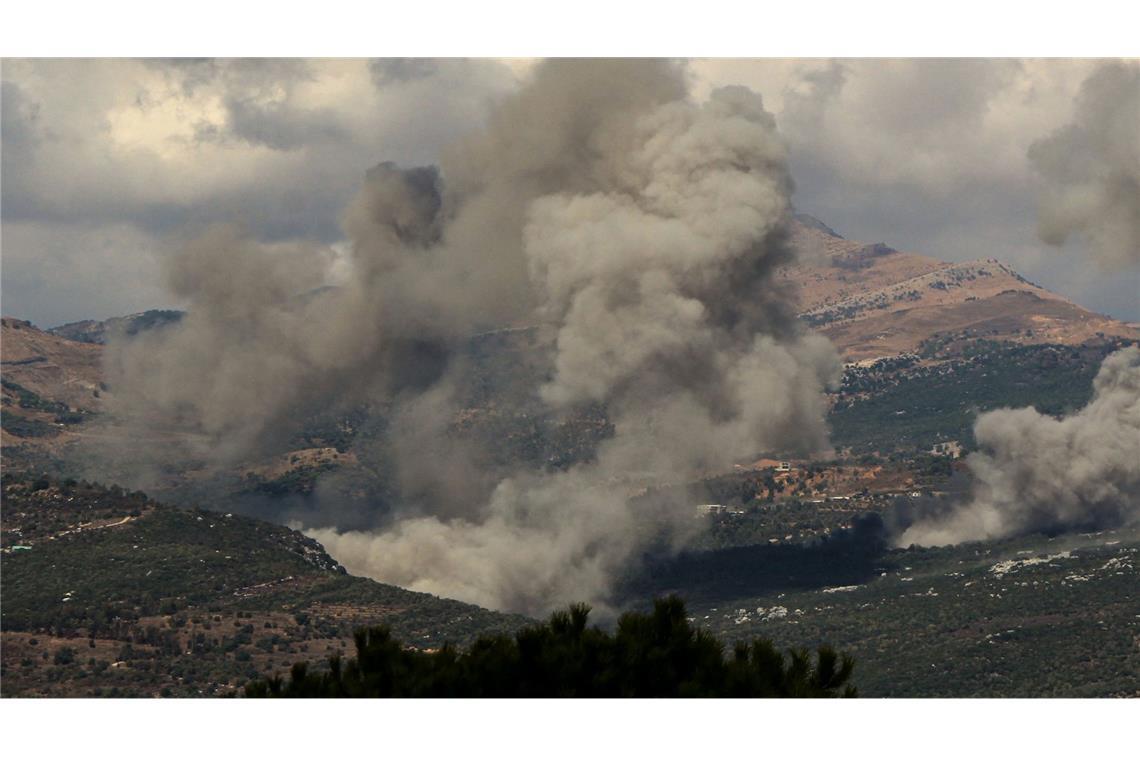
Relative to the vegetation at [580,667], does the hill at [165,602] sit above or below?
above

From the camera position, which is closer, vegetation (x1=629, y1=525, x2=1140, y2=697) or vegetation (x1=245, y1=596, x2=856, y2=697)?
vegetation (x1=245, y1=596, x2=856, y2=697)

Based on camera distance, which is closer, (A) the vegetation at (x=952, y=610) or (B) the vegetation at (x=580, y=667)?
(B) the vegetation at (x=580, y=667)

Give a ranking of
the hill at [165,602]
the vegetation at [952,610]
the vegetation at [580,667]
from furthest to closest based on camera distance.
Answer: the vegetation at [952,610]
the hill at [165,602]
the vegetation at [580,667]

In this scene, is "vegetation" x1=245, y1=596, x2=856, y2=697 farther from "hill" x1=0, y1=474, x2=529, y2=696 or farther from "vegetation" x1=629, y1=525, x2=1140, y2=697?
"hill" x1=0, y1=474, x2=529, y2=696

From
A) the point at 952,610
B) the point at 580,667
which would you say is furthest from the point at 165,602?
the point at 580,667

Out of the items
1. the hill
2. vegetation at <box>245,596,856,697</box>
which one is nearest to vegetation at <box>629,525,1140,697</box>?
the hill

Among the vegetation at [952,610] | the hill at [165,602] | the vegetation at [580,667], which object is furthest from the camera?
the vegetation at [952,610]

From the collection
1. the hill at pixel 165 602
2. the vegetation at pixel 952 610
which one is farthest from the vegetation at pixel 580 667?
the hill at pixel 165 602

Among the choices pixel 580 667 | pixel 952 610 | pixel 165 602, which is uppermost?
pixel 165 602

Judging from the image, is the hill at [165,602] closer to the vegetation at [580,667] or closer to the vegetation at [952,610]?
the vegetation at [952,610]

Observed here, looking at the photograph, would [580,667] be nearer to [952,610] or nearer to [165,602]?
[165,602]
